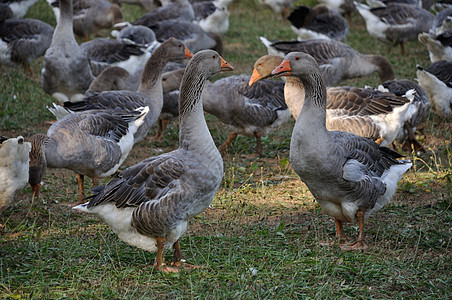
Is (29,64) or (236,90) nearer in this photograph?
(236,90)

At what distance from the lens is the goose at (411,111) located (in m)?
8.40

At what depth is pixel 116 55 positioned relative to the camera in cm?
1114

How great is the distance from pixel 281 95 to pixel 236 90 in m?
0.83

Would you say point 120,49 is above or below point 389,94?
below

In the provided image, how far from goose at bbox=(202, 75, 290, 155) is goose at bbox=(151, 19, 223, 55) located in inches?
177

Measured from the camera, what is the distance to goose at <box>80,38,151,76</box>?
11039mm

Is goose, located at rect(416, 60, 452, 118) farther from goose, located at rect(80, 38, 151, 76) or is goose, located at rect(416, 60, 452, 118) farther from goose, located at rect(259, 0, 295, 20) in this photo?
goose, located at rect(259, 0, 295, 20)

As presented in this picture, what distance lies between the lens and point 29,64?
1280cm

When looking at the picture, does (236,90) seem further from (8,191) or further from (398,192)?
(8,191)

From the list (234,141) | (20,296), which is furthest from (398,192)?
(20,296)

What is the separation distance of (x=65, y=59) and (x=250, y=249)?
5746mm

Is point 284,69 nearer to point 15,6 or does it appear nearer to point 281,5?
point 15,6

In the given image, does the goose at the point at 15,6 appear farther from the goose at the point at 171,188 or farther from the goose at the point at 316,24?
the goose at the point at 171,188

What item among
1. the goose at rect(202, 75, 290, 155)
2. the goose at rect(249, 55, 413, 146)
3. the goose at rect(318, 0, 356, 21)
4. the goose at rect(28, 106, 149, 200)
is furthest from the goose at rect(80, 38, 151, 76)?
the goose at rect(318, 0, 356, 21)
